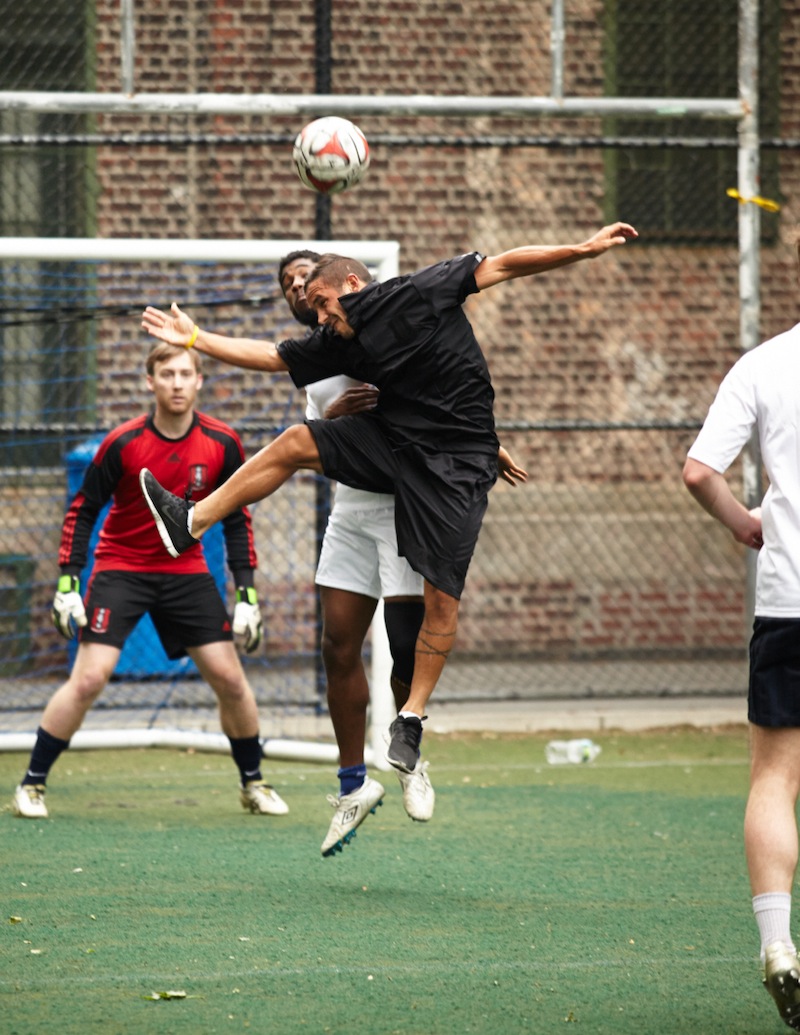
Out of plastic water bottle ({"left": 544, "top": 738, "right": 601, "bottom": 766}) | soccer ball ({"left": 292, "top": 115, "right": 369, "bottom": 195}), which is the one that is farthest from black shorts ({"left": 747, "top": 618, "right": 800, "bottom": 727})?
plastic water bottle ({"left": 544, "top": 738, "right": 601, "bottom": 766})

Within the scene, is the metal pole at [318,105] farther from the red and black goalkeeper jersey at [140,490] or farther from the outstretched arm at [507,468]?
the outstretched arm at [507,468]

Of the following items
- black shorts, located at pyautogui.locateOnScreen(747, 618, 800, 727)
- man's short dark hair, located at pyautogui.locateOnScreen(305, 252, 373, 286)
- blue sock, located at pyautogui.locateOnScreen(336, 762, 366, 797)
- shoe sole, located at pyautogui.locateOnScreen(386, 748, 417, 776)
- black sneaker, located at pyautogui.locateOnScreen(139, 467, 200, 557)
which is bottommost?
blue sock, located at pyautogui.locateOnScreen(336, 762, 366, 797)

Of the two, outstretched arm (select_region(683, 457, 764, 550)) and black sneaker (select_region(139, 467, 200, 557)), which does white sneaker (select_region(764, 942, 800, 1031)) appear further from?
black sneaker (select_region(139, 467, 200, 557))

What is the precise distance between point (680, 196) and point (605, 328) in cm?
134

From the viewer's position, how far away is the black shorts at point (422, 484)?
546 cm

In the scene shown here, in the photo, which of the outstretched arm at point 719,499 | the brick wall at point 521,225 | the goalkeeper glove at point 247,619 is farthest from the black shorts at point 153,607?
the brick wall at point 521,225

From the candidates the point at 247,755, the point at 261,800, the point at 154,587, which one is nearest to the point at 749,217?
the point at 154,587

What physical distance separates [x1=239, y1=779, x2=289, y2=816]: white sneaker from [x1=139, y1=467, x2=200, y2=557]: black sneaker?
196 cm

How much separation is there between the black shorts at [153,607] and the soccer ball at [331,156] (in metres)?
2.03

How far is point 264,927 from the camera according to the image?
16.3ft

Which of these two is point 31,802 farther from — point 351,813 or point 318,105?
point 318,105

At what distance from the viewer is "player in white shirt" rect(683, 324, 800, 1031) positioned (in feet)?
12.7


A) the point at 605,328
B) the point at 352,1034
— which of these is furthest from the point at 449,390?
the point at 605,328

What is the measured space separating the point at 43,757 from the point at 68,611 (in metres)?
0.69
